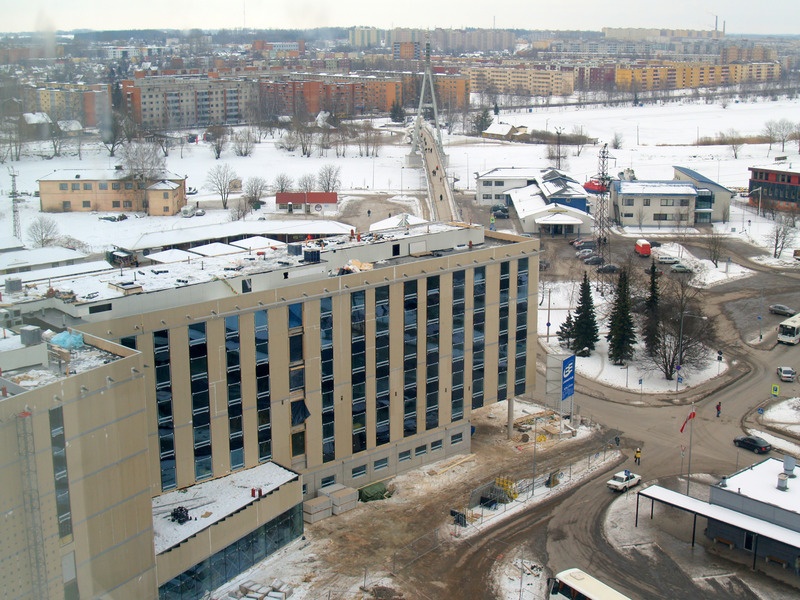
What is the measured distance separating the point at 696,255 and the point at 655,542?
11.0 metres

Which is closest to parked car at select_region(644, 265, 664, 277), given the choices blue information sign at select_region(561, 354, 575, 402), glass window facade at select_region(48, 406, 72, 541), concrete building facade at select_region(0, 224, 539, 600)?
blue information sign at select_region(561, 354, 575, 402)

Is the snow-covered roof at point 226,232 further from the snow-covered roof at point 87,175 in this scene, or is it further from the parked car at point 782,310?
the parked car at point 782,310

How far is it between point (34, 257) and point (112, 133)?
4.45m

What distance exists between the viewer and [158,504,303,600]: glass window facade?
21.6 feet

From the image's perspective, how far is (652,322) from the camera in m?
12.3

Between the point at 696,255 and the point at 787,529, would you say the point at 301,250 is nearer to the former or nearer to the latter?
the point at 787,529

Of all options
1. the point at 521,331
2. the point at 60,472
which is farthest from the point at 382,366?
the point at 60,472

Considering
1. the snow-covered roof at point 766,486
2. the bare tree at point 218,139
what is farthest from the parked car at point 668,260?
the bare tree at point 218,139

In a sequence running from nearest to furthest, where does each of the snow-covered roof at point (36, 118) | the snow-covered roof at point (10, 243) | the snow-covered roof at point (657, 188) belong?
the snow-covered roof at point (36, 118)
the snow-covered roof at point (10, 243)
the snow-covered roof at point (657, 188)

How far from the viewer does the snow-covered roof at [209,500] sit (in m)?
6.64

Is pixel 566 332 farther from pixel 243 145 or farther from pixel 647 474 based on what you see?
pixel 243 145

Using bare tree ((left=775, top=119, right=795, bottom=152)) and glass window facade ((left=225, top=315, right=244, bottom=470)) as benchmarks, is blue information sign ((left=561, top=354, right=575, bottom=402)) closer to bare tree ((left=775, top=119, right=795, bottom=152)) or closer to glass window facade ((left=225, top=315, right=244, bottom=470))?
glass window facade ((left=225, top=315, right=244, bottom=470))

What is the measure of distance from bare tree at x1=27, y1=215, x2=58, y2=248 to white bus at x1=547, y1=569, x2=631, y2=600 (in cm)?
1065

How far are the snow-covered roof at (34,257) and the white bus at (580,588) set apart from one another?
8.31 meters
